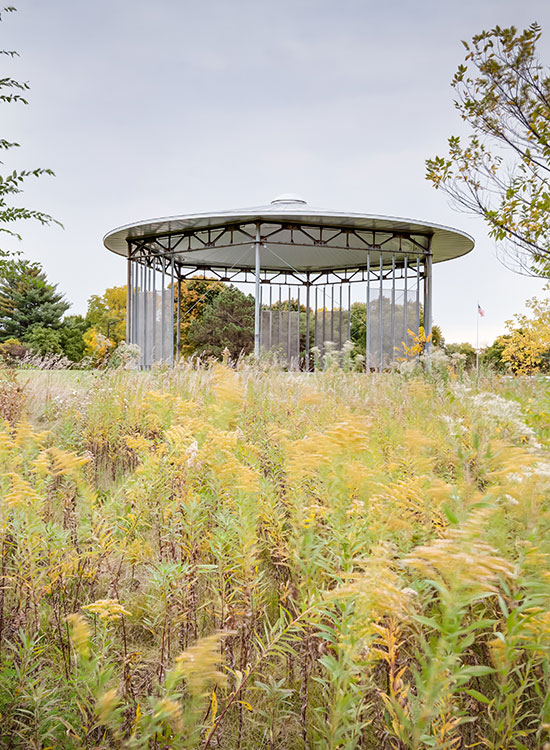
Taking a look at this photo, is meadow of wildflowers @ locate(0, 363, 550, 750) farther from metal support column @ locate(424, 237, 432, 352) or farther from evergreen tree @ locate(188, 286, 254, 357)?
evergreen tree @ locate(188, 286, 254, 357)

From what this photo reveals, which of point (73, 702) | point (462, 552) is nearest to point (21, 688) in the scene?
point (73, 702)

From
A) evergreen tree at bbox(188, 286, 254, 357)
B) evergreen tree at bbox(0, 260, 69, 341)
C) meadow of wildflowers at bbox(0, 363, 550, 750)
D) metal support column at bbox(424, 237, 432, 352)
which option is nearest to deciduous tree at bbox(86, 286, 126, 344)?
evergreen tree at bbox(0, 260, 69, 341)

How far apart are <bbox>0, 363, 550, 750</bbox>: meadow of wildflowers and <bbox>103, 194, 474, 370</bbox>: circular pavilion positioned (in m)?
9.48

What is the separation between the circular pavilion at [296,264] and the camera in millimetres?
13320

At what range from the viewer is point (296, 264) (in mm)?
20078

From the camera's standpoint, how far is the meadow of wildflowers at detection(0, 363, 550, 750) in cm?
96

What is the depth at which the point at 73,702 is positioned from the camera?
132cm

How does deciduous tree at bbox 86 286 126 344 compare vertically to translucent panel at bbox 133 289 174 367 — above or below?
above

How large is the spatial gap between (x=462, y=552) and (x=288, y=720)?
38.3 inches

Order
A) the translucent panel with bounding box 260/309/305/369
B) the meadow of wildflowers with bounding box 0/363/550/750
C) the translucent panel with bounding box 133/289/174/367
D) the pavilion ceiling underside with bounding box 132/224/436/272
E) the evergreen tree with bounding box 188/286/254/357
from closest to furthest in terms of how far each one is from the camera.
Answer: the meadow of wildflowers with bounding box 0/363/550/750 → the translucent panel with bounding box 133/289/174/367 → the pavilion ceiling underside with bounding box 132/224/436/272 → the translucent panel with bounding box 260/309/305/369 → the evergreen tree with bounding box 188/286/254/357

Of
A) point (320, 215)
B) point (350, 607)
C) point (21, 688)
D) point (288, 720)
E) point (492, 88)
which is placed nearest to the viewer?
point (350, 607)

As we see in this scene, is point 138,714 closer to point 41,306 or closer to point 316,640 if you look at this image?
point 316,640


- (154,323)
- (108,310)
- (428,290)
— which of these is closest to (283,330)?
(154,323)

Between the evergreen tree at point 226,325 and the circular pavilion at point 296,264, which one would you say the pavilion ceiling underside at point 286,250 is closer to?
the circular pavilion at point 296,264
